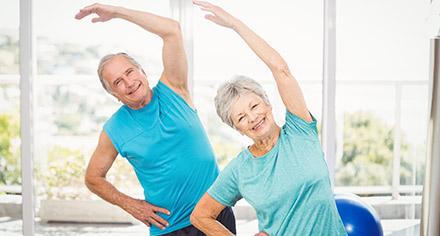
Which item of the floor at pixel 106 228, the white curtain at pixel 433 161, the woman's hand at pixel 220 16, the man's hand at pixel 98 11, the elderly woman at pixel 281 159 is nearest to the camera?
the elderly woman at pixel 281 159

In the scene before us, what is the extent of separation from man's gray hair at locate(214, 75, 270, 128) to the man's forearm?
55cm

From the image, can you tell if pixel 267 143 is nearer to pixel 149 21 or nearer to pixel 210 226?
pixel 210 226

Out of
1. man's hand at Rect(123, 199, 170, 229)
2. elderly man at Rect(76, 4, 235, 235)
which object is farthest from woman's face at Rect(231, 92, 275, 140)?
man's hand at Rect(123, 199, 170, 229)

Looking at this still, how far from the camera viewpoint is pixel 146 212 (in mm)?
2652

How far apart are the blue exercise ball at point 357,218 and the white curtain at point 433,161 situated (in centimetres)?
62

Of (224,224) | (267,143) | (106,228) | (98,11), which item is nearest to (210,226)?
(224,224)

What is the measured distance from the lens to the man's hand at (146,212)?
2.61m

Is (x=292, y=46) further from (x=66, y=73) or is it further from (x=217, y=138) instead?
(x=66, y=73)

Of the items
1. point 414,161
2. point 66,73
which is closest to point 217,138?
point 66,73

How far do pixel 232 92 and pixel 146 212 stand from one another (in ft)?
2.94

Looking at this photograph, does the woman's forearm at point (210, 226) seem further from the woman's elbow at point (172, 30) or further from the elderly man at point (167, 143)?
the woman's elbow at point (172, 30)

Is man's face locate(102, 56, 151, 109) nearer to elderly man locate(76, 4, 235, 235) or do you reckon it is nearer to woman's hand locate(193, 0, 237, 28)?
elderly man locate(76, 4, 235, 235)

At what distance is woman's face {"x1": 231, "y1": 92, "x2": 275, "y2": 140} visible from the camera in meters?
2.06

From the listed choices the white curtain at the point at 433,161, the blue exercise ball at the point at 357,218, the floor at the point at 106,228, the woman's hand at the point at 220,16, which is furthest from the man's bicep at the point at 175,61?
the white curtain at the point at 433,161
